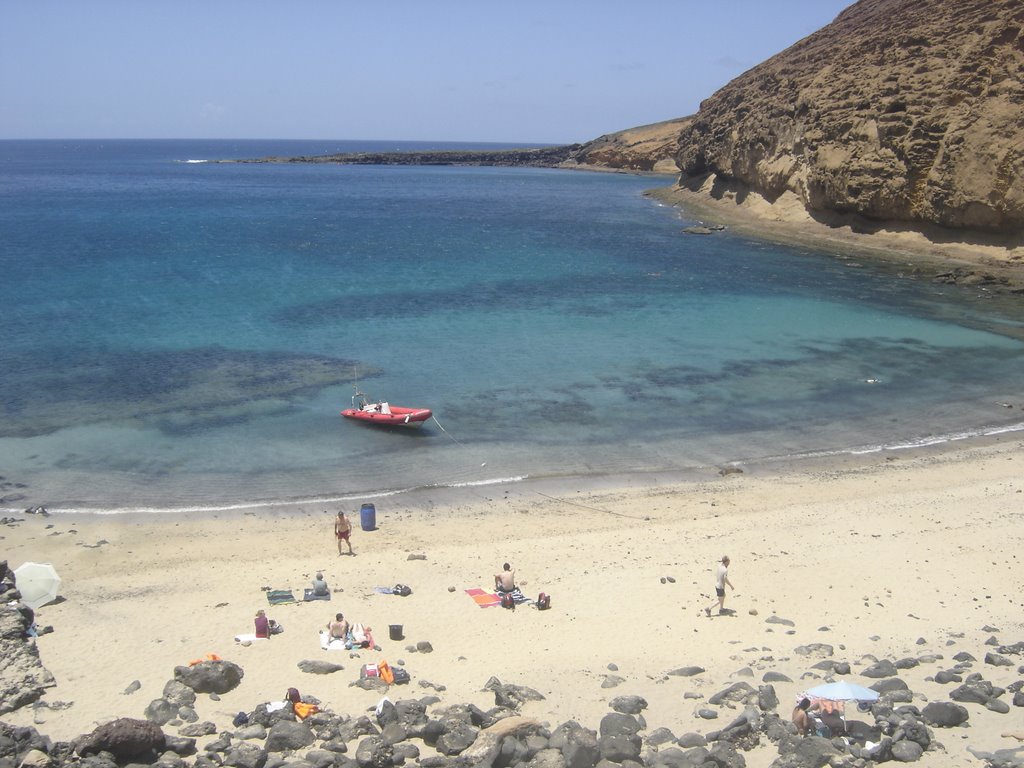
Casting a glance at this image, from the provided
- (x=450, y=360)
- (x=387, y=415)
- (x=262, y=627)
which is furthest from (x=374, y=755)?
(x=450, y=360)

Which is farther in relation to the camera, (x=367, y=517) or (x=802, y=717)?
(x=367, y=517)

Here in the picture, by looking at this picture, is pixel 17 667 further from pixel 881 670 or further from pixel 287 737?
pixel 881 670

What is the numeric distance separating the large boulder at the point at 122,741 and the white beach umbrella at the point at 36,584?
5.99 m

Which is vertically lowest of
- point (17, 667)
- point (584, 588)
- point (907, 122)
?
point (584, 588)

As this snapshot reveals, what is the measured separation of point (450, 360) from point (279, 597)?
1706 centimetres

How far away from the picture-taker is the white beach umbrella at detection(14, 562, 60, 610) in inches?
608

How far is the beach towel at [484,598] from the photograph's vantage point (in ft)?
51.7

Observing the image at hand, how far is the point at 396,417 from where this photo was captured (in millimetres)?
24906

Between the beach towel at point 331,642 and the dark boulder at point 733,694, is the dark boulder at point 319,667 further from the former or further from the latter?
the dark boulder at point 733,694

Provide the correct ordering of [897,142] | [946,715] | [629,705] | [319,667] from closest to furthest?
[946,715] → [629,705] → [319,667] → [897,142]

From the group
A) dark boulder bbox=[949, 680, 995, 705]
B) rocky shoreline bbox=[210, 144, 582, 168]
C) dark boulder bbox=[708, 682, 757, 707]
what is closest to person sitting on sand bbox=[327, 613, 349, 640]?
dark boulder bbox=[708, 682, 757, 707]

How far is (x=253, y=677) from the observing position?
1304 centimetres

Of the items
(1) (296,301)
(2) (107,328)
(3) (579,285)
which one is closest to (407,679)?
(2) (107,328)

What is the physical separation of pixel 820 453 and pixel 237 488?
15.3m
